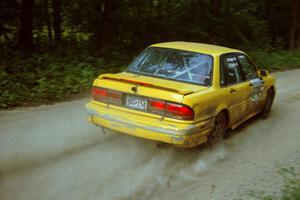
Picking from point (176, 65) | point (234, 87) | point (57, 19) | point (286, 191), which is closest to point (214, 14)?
point (57, 19)

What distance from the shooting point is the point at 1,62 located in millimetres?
11156

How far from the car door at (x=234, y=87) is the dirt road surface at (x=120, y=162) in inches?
20.3

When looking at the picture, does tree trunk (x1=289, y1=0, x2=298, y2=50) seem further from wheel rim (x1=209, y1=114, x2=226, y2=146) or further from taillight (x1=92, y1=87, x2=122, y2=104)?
taillight (x1=92, y1=87, x2=122, y2=104)

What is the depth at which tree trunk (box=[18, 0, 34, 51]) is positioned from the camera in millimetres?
13758

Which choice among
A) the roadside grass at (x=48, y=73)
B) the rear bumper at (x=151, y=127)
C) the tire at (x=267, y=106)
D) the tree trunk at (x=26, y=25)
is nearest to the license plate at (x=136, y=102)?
the rear bumper at (x=151, y=127)

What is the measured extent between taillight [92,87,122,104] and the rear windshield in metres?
0.76

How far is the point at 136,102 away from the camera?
5.79m

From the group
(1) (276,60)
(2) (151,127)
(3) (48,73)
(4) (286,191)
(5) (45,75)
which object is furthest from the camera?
(1) (276,60)

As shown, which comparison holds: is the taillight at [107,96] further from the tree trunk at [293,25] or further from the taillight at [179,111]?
the tree trunk at [293,25]

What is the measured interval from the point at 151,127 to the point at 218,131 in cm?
133

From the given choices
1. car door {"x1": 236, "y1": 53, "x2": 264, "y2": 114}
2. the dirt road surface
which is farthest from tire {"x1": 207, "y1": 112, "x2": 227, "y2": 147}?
car door {"x1": 236, "y1": 53, "x2": 264, "y2": 114}

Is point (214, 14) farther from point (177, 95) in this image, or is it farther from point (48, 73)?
point (177, 95)

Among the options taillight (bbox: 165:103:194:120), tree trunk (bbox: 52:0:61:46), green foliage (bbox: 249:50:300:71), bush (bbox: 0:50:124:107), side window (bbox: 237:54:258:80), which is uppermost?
tree trunk (bbox: 52:0:61:46)

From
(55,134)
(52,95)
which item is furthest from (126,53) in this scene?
(55,134)
